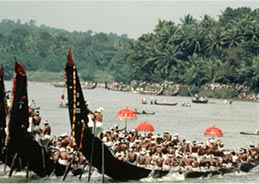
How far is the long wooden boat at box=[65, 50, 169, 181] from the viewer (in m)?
26.9

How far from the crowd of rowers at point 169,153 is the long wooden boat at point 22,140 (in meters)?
2.34

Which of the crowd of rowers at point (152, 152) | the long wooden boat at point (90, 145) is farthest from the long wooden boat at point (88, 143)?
the crowd of rowers at point (152, 152)

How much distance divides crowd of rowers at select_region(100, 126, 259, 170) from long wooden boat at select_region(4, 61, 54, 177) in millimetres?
2343

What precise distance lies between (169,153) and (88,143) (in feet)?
16.2

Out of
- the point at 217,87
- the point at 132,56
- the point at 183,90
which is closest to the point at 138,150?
the point at 217,87

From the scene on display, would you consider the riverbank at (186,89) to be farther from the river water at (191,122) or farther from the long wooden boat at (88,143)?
the long wooden boat at (88,143)

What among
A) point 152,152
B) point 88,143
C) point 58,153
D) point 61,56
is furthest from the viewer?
point 61,56

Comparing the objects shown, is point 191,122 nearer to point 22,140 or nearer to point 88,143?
point 88,143

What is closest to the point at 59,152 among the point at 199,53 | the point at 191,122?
the point at 191,122

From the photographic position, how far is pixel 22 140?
1094 inches

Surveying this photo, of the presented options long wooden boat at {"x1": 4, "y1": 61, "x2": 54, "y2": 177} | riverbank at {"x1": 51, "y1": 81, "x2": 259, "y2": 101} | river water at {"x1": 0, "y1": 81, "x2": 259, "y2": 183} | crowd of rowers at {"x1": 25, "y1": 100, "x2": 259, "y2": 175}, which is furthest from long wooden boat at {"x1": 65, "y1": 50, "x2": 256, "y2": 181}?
riverbank at {"x1": 51, "y1": 81, "x2": 259, "y2": 101}

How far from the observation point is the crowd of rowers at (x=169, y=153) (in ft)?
100

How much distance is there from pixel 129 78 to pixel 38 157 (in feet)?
344

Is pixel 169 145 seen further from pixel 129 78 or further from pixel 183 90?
pixel 129 78
